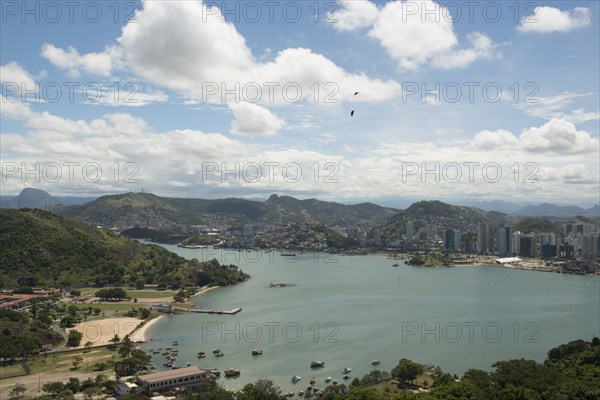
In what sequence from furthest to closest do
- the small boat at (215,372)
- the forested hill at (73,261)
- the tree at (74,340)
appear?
the forested hill at (73,261) → the tree at (74,340) → the small boat at (215,372)

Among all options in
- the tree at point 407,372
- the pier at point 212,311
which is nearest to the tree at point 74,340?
the pier at point 212,311

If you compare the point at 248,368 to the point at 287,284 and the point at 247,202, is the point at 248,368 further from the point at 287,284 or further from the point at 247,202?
the point at 247,202

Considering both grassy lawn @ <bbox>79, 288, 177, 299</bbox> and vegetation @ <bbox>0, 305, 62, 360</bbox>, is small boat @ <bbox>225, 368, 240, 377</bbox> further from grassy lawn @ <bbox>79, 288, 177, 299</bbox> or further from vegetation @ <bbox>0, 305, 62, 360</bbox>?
grassy lawn @ <bbox>79, 288, 177, 299</bbox>

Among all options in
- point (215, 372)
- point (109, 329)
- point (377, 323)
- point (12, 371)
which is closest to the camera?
point (215, 372)

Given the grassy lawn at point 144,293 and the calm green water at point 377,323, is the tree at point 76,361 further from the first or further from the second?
the grassy lawn at point 144,293

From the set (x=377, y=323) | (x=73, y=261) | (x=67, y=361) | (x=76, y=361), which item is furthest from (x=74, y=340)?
(x=73, y=261)

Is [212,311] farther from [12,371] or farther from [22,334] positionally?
[12,371]

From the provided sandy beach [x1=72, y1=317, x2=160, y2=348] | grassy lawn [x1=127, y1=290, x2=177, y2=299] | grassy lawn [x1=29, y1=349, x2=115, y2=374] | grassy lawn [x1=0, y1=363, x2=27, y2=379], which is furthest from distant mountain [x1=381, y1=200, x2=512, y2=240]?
grassy lawn [x1=0, y1=363, x2=27, y2=379]
